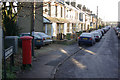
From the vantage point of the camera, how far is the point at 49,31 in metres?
25.5

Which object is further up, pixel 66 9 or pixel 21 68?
pixel 66 9

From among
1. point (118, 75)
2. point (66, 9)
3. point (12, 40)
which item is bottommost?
point (118, 75)

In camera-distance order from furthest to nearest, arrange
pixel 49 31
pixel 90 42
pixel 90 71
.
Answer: pixel 49 31
pixel 90 42
pixel 90 71

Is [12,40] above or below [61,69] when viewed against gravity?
above

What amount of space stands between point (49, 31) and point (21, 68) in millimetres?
17162

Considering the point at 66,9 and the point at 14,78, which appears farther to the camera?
the point at 66,9

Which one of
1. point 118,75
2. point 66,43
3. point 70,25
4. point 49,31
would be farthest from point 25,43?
point 70,25

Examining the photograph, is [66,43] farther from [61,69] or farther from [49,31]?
[61,69]

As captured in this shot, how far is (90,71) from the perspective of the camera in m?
8.55

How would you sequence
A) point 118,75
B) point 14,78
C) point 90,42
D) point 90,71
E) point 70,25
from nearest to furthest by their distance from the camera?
point 14,78, point 118,75, point 90,71, point 90,42, point 70,25

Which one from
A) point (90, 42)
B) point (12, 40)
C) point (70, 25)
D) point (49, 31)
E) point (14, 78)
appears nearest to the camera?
point (14, 78)

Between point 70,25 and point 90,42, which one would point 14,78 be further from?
point 70,25

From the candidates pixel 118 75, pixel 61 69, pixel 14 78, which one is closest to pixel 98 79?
pixel 118 75

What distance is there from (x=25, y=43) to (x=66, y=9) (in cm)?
2605
